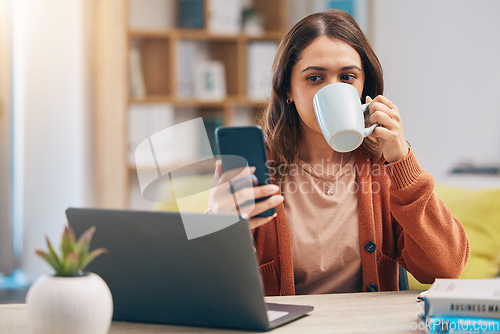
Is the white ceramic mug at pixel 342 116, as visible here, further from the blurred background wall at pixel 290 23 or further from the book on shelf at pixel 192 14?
the book on shelf at pixel 192 14

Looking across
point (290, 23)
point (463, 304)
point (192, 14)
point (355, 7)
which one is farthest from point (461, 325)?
point (290, 23)

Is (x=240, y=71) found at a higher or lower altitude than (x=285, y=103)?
higher

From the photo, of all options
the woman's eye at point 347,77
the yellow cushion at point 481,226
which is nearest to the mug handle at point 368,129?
the woman's eye at point 347,77

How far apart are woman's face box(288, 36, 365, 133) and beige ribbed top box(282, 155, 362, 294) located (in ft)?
0.56

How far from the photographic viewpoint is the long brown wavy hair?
1.42 m

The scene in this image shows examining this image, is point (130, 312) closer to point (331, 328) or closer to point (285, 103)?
point (331, 328)

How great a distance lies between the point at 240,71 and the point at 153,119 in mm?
598

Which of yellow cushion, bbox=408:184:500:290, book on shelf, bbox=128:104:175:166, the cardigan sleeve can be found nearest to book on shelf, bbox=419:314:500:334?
the cardigan sleeve

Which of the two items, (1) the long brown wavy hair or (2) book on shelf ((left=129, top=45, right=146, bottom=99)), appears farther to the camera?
(2) book on shelf ((left=129, top=45, right=146, bottom=99))

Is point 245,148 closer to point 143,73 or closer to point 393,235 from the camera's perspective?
point 393,235

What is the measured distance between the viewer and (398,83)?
10.6 feet

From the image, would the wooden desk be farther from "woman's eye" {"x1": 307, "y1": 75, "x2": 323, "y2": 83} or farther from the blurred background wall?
the blurred background wall

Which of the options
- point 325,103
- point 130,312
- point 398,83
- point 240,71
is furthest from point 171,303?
point 240,71

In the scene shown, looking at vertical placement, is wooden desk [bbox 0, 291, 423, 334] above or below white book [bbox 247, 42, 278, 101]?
below
